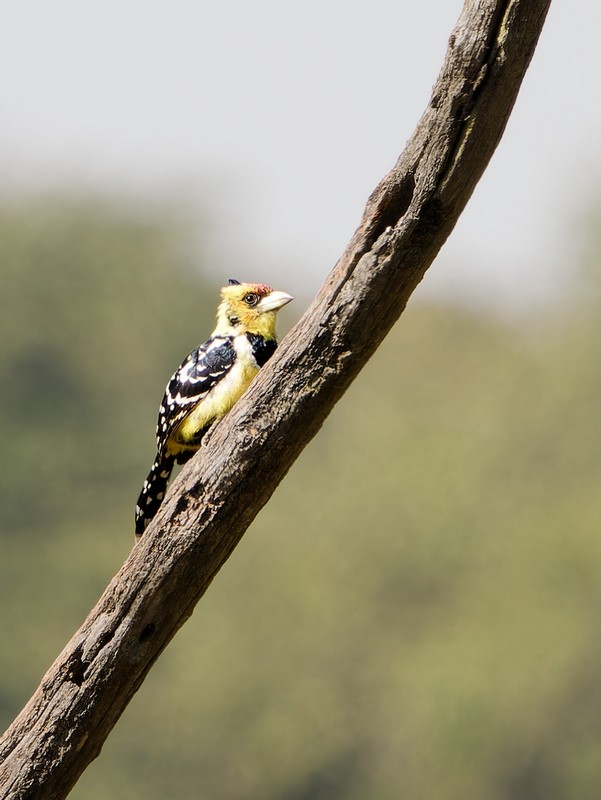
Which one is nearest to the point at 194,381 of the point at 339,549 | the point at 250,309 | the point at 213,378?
the point at 213,378

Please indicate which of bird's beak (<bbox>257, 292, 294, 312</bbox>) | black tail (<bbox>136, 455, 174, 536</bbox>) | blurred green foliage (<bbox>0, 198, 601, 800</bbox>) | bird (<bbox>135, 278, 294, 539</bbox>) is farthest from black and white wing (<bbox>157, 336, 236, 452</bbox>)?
blurred green foliage (<bbox>0, 198, 601, 800</bbox>)

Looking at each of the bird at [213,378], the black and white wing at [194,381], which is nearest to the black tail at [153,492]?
the bird at [213,378]

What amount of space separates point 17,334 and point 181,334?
7.11 m

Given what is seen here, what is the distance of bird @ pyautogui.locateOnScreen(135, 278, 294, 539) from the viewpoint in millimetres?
6254

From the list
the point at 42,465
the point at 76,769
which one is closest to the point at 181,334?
the point at 42,465

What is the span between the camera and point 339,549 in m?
31.8

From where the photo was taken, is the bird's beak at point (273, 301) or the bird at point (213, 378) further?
the bird's beak at point (273, 301)

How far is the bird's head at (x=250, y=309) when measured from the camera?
21.5 ft

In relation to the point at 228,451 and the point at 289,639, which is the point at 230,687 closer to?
the point at 289,639

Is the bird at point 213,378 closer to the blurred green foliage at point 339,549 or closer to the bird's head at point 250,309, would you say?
the bird's head at point 250,309

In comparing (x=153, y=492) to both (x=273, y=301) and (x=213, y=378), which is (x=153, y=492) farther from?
(x=273, y=301)

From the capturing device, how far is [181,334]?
34000 mm

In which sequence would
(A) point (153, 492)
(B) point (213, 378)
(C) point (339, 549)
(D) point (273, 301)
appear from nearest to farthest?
(B) point (213, 378), (A) point (153, 492), (D) point (273, 301), (C) point (339, 549)

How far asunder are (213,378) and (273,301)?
53cm
